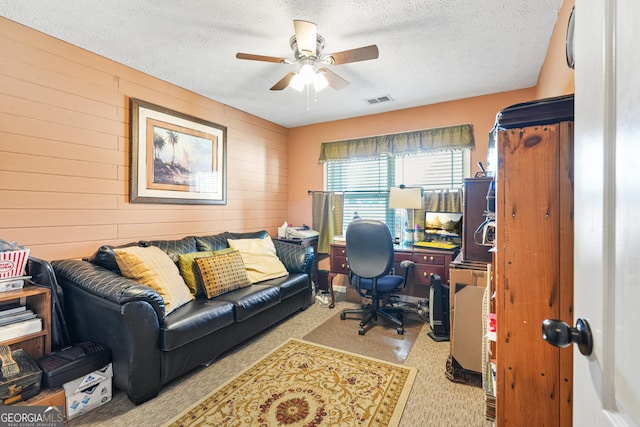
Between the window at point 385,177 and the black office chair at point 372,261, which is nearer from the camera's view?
the black office chair at point 372,261

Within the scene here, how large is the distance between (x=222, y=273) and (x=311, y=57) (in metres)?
1.94

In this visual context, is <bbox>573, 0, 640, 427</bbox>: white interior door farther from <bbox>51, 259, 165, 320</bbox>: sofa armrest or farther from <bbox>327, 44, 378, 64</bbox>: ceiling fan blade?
<bbox>51, 259, 165, 320</bbox>: sofa armrest

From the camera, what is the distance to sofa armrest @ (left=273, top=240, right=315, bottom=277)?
3414 millimetres

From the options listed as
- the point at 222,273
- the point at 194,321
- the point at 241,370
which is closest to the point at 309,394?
the point at 241,370

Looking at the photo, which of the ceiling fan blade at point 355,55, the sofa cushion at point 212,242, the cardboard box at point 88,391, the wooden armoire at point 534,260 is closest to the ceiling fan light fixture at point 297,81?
the ceiling fan blade at point 355,55

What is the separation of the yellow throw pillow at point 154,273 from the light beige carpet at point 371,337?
→ 120 centimetres

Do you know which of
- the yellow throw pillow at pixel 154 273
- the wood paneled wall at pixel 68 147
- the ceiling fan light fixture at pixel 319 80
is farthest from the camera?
the ceiling fan light fixture at pixel 319 80

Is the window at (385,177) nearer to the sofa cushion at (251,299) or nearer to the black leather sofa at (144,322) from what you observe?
the sofa cushion at (251,299)

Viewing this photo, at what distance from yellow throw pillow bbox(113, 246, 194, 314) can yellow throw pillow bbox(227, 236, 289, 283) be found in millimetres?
781

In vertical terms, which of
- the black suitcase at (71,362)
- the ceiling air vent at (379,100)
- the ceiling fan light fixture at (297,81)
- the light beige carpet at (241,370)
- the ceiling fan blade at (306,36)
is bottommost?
the light beige carpet at (241,370)

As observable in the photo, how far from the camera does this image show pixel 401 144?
12.5 ft

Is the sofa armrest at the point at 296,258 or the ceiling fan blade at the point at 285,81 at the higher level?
the ceiling fan blade at the point at 285,81

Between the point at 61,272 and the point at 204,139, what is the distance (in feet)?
6.13

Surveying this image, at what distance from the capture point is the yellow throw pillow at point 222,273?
2.53m
